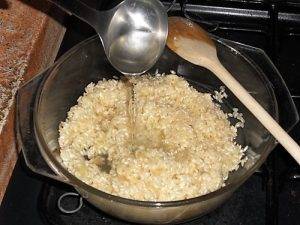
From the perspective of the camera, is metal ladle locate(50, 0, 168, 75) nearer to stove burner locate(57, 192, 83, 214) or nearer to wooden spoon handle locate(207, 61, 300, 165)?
wooden spoon handle locate(207, 61, 300, 165)

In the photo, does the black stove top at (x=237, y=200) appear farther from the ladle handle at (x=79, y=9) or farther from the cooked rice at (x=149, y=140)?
the ladle handle at (x=79, y=9)

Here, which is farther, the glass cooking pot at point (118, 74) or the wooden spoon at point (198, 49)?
the wooden spoon at point (198, 49)

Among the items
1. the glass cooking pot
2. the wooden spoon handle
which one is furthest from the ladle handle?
the wooden spoon handle

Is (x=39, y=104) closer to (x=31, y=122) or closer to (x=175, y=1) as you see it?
(x=31, y=122)

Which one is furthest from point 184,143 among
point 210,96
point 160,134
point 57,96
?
point 57,96

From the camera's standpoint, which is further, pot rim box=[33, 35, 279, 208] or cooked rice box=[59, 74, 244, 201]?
cooked rice box=[59, 74, 244, 201]

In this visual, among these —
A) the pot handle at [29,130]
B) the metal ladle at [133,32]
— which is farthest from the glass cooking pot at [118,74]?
the metal ladle at [133,32]

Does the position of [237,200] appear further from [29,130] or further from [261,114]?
[29,130]
